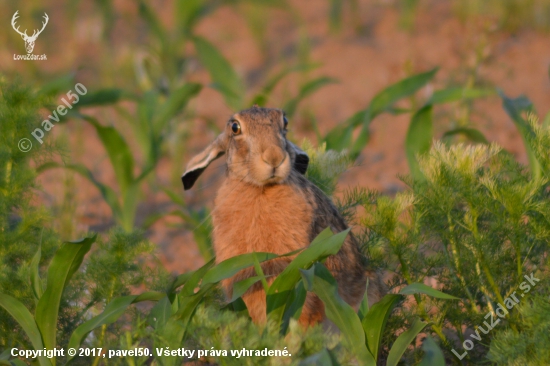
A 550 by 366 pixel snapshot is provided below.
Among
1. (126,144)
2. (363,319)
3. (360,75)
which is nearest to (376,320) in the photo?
(363,319)

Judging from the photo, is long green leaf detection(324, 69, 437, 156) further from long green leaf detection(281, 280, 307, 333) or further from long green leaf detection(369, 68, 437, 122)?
long green leaf detection(281, 280, 307, 333)

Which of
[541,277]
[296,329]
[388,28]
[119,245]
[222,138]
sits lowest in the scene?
[296,329]

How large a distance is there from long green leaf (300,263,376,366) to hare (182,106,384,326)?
46cm

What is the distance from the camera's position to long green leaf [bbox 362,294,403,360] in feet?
9.34

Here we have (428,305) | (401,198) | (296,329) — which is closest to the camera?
(296,329)

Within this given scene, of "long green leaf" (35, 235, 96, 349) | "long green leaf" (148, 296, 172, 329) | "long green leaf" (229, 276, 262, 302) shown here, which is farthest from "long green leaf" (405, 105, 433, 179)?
"long green leaf" (35, 235, 96, 349)

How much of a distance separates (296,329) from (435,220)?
105 cm

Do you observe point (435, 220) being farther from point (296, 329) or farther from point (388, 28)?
Answer: point (388, 28)

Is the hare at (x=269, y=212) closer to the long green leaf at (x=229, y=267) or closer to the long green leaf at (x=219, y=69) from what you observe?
the long green leaf at (x=229, y=267)

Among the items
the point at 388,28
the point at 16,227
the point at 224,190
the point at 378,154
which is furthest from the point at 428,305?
the point at 388,28

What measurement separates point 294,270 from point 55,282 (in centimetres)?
101

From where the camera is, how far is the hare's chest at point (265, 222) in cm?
340

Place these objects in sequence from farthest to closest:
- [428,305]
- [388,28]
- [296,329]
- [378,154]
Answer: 1. [388,28]
2. [378,154]
3. [428,305]
4. [296,329]

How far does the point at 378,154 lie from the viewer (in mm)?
7500
